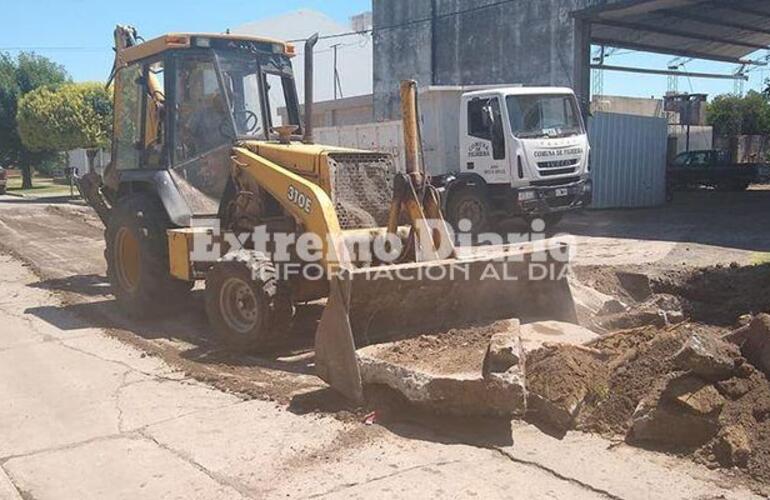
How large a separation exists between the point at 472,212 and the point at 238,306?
29.6 feet

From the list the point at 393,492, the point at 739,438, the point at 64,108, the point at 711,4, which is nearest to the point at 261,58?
the point at 393,492

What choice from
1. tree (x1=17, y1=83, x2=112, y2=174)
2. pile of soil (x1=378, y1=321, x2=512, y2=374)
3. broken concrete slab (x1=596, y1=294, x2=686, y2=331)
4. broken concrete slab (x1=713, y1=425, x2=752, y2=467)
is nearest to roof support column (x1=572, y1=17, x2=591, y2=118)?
broken concrete slab (x1=596, y1=294, x2=686, y2=331)

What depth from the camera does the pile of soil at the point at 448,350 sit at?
521 cm

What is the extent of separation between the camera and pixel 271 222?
736 cm

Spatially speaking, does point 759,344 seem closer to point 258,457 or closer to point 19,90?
point 258,457

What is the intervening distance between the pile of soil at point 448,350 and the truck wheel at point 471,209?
891 cm

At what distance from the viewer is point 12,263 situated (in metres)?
13.2

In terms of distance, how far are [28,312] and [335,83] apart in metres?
21.9

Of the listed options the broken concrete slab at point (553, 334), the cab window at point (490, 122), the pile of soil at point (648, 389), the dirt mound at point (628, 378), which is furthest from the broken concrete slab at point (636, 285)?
the cab window at point (490, 122)

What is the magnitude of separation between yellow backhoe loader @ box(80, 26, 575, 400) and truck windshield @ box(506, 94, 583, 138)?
633 centimetres

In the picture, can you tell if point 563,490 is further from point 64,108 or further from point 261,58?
point 64,108

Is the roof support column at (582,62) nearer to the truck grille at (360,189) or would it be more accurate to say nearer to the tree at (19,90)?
the truck grille at (360,189)

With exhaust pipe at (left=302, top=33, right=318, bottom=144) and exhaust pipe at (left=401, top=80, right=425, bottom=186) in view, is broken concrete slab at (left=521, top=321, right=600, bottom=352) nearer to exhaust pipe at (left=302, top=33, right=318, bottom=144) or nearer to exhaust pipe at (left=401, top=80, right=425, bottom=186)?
exhaust pipe at (left=401, top=80, right=425, bottom=186)

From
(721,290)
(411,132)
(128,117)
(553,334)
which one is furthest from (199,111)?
(721,290)
